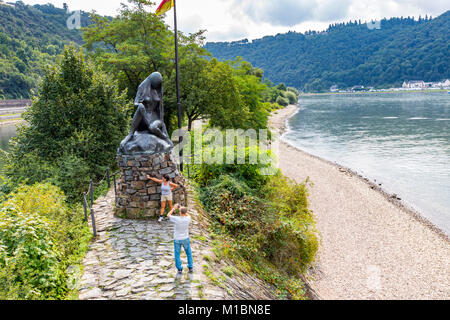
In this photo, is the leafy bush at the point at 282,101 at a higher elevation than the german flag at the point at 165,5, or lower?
higher

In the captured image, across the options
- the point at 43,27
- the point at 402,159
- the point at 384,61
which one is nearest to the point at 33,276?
the point at 402,159

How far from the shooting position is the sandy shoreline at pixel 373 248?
12.1 meters

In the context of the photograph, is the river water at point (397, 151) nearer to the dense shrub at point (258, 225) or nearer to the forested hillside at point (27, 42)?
the dense shrub at point (258, 225)

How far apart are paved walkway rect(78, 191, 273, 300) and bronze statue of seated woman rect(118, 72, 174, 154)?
7.36ft

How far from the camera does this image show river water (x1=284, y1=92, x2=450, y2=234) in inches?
956

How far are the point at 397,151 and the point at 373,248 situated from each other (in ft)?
90.9

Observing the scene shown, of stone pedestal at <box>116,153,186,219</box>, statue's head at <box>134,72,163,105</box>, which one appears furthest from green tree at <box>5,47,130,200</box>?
statue's head at <box>134,72,163,105</box>

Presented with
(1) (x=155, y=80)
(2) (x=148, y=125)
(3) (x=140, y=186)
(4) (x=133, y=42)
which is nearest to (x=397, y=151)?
(4) (x=133, y=42)

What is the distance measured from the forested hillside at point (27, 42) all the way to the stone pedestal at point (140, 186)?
167 feet

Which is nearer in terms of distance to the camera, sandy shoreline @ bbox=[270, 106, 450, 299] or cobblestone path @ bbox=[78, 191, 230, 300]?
cobblestone path @ bbox=[78, 191, 230, 300]

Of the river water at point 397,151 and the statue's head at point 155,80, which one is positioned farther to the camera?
the river water at point 397,151

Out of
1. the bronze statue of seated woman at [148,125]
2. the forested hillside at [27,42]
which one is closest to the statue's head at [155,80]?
the bronze statue of seated woman at [148,125]

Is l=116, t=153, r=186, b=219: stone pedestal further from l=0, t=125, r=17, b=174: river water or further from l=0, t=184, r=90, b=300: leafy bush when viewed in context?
l=0, t=125, r=17, b=174: river water
